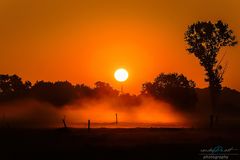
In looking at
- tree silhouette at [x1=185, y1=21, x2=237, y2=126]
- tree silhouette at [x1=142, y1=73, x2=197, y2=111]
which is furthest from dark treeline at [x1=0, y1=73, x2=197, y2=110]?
tree silhouette at [x1=185, y1=21, x2=237, y2=126]

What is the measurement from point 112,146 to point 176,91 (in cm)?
12485

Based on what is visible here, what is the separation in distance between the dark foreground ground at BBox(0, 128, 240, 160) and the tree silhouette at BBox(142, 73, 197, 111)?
106710 mm

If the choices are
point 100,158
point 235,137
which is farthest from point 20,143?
point 235,137

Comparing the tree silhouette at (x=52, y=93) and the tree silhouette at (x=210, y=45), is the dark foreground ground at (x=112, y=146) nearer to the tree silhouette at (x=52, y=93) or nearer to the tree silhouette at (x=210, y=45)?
the tree silhouette at (x=210, y=45)

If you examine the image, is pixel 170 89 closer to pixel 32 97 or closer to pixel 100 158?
pixel 32 97

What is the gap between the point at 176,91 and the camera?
167875mm

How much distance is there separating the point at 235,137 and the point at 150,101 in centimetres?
14421

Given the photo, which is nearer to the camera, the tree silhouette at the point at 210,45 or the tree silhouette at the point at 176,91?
the tree silhouette at the point at 210,45

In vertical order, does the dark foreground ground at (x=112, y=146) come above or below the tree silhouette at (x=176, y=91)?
below

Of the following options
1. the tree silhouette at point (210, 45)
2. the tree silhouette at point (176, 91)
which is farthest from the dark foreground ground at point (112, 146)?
the tree silhouette at point (176, 91)

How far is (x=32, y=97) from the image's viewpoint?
176625 millimetres

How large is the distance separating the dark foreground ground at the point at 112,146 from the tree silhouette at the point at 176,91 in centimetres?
10671

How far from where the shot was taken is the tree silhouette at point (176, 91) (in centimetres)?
16425

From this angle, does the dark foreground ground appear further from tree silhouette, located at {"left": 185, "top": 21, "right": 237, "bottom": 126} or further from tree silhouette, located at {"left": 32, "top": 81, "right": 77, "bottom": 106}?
tree silhouette, located at {"left": 32, "top": 81, "right": 77, "bottom": 106}
